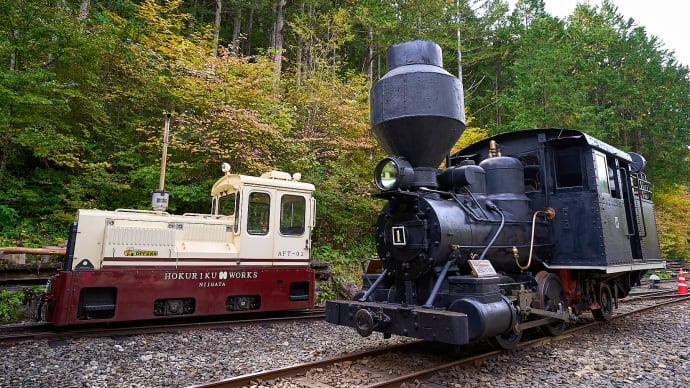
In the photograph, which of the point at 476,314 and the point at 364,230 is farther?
the point at 364,230

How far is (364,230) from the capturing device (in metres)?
13.9

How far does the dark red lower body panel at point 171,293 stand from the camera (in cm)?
589

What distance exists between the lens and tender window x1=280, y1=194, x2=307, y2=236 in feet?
25.6

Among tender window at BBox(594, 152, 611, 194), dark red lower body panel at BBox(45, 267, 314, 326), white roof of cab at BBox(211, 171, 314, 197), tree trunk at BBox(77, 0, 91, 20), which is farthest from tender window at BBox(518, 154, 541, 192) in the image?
tree trunk at BBox(77, 0, 91, 20)

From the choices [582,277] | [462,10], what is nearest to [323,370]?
[582,277]

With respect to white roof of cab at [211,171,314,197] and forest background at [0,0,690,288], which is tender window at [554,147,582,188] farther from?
forest background at [0,0,690,288]

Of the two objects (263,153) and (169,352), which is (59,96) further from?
(169,352)

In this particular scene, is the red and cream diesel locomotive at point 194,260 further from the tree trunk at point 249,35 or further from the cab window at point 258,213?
the tree trunk at point 249,35

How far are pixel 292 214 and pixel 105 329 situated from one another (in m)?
3.60

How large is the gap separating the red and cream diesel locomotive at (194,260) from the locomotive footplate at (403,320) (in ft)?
9.46

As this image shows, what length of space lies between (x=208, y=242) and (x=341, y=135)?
7061 millimetres

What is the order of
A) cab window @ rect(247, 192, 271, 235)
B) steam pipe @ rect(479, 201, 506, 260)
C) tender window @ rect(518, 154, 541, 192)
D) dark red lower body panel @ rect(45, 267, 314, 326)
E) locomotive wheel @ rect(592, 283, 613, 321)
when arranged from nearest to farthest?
steam pipe @ rect(479, 201, 506, 260) < dark red lower body panel @ rect(45, 267, 314, 326) < tender window @ rect(518, 154, 541, 192) < locomotive wheel @ rect(592, 283, 613, 321) < cab window @ rect(247, 192, 271, 235)

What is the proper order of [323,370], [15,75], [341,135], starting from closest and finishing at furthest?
1. [323,370]
2. [15,75]
3. [341,135]

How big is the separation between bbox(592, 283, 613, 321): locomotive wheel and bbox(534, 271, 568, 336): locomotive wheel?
1.51 metres
